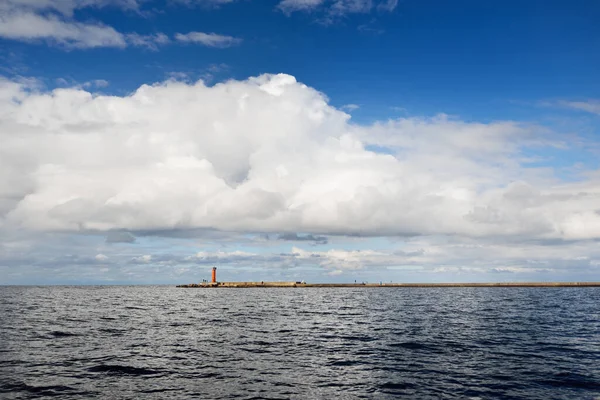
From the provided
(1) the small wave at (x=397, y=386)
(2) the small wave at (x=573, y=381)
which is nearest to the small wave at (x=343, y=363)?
(1) the small wave at (x=397, y=386)

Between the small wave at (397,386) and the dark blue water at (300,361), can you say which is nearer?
the dark blue water at (300,361)

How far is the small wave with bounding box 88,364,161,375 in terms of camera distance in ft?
99.2

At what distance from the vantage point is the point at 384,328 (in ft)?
182

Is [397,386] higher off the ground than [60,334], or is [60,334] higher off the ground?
[60,334]

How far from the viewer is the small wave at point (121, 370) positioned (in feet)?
99.2

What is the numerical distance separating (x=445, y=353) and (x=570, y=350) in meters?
11.6

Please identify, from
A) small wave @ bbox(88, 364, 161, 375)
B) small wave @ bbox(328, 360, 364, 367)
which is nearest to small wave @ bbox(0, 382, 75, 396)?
small wave @ bbox(88, 364, 161, 375)

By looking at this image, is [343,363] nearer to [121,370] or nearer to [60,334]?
[121,370]

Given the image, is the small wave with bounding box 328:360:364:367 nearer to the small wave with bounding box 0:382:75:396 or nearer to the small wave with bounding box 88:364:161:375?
the small wave with bounding box 88:364:161:375

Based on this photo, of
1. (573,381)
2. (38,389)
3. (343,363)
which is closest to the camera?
(38,389)

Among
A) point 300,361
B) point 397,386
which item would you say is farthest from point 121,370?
point 397,386

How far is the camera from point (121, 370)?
101 feet

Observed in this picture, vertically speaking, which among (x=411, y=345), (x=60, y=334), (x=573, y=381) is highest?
(x=60, y=334)

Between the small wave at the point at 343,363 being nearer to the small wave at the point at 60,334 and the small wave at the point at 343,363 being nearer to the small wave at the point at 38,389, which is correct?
the small wave at the point at 38,389
